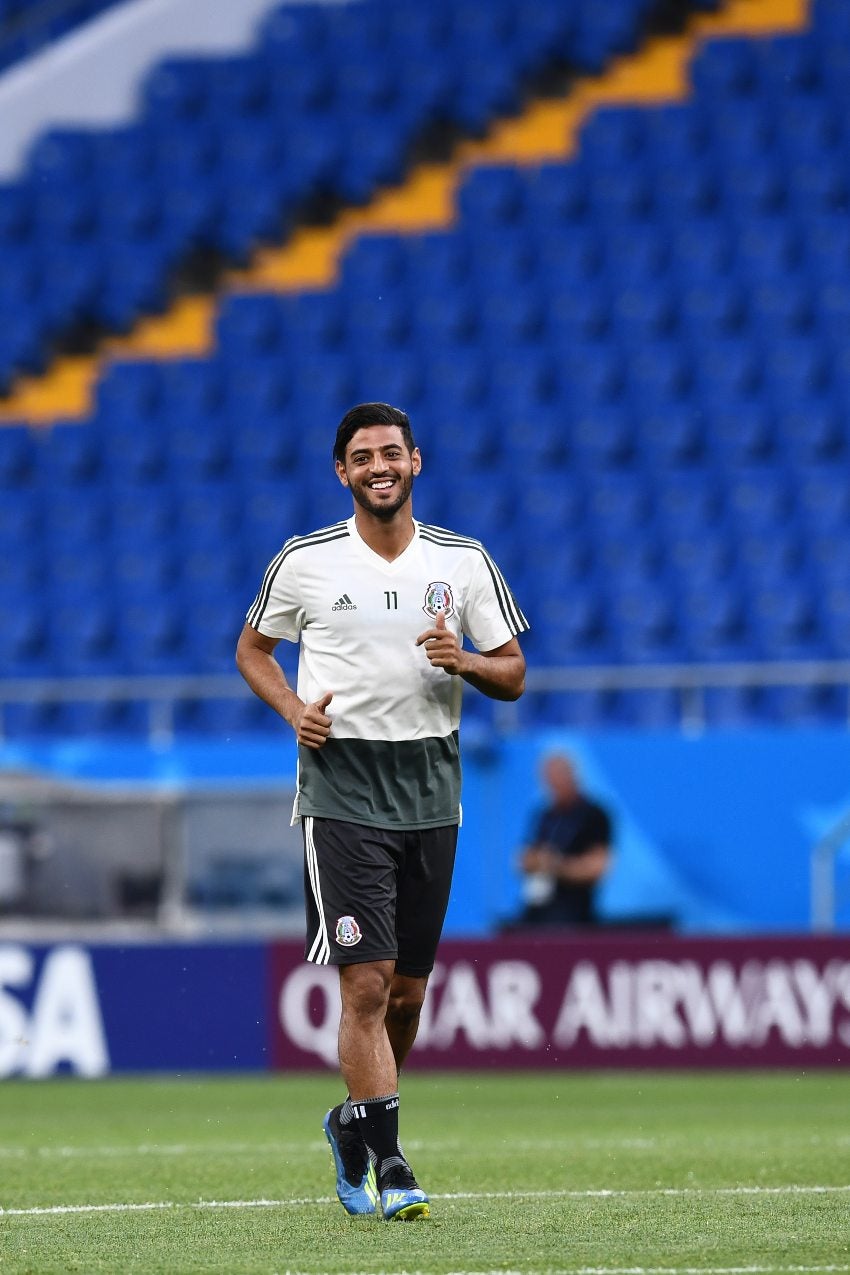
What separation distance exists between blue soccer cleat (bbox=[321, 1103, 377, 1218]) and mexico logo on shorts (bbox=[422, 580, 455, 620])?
4.19 feet

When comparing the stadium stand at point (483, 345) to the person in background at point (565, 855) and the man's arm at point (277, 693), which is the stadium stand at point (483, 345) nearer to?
the person in background at point (565, 855)

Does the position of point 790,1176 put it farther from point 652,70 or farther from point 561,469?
point 652,70

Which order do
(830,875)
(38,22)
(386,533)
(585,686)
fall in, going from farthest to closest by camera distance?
(38,22) → (585,686) → (830,875) → (386,533)

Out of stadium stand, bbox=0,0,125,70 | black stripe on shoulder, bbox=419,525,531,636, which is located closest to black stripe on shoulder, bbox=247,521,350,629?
black stripe on shoulder, bbox=419,525,531,636

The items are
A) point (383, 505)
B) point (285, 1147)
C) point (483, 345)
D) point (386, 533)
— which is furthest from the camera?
point (483, 345)

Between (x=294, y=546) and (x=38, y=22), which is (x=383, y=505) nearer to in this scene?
(x=294, y=546)

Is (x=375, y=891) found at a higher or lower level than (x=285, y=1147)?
higher

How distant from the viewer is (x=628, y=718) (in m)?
14.2

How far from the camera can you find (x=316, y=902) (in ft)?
19.8

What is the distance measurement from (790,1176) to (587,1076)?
525 centimetres

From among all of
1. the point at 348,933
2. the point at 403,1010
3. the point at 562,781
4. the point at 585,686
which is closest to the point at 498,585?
the point at 348,933

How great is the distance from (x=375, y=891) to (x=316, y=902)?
152 mm

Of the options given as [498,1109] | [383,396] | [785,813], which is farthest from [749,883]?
[383,396]

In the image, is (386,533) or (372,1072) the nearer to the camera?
(372,1072)
